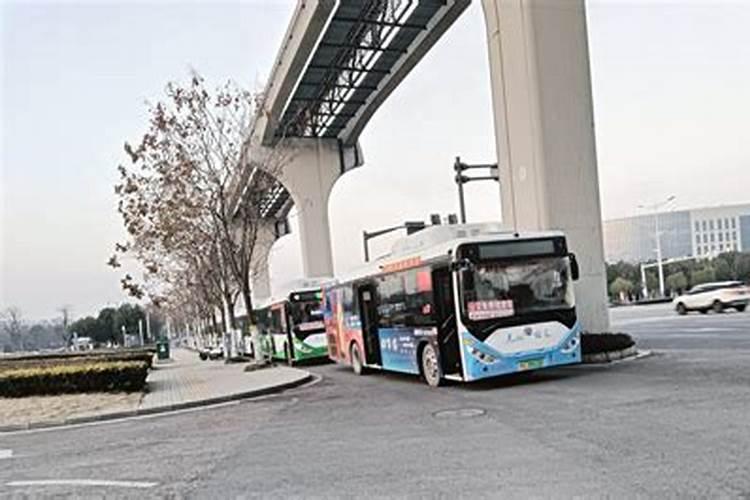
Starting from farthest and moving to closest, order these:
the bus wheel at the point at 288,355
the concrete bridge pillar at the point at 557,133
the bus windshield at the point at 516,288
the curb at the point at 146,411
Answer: the bus wheel at the point at 288,355, the concrete bridge pillar at the point at 557,133, the curb at the point at 146,411, the bus windshield at the point at 516,288

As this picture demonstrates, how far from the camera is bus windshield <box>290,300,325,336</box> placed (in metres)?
26.4

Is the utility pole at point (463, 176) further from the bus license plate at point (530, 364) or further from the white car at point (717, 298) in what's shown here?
the white car at point (717, 298)

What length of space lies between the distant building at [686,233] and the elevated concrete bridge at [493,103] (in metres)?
68.1

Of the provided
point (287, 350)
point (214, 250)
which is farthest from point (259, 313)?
point (287, 350)

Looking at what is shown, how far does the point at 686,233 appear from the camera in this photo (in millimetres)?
105812

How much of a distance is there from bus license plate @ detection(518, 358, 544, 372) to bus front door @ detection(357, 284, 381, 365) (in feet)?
17.9

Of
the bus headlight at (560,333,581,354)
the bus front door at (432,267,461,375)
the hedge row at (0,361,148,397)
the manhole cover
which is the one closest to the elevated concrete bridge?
the bus headlight at (560,333,581,354)

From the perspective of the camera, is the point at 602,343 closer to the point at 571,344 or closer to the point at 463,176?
the point at 571,344

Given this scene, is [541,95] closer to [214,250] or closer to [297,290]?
[297,290]

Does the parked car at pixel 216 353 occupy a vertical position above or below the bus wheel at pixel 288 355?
below

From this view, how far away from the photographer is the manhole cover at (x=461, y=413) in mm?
10807

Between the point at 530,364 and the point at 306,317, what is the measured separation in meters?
13.8

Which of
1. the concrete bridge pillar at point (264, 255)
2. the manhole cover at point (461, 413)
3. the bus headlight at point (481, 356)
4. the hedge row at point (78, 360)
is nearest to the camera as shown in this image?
the manhole cover at point (461, 413)

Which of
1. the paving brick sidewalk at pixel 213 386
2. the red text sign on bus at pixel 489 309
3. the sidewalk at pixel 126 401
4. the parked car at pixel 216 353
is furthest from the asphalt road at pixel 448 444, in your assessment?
the parked car at pixel 216 353
